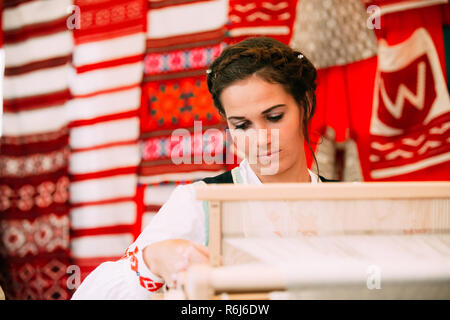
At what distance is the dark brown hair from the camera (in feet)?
2.93

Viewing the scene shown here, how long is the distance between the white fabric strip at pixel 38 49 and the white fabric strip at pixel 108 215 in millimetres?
679

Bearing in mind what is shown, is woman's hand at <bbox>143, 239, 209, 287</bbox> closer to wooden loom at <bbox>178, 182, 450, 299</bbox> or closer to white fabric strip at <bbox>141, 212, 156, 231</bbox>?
wooden loom at <bbox>178, 182, 450, 299</bbox>

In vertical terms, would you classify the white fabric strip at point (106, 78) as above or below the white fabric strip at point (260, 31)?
below

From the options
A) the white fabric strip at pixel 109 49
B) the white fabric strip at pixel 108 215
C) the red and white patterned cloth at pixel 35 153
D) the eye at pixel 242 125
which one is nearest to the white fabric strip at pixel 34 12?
the red and white patterned cloth at pixel 35 153

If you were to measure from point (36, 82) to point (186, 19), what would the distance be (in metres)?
0.74

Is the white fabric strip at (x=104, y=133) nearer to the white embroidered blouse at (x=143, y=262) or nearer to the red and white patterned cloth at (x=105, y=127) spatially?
the red and white patterned cloth at (x=105, y=127)

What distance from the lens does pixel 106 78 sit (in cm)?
174

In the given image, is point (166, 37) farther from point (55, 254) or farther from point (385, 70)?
point (55, 254)

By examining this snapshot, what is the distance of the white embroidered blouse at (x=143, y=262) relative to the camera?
2.32 feet

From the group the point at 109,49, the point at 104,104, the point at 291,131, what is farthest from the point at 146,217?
the point at 291,131

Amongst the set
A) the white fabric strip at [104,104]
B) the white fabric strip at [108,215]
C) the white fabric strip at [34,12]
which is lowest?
the white fabric strip at [108,215]

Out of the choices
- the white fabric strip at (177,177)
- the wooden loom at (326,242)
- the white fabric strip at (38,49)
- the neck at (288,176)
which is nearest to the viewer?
the wooden loom at (326,242)

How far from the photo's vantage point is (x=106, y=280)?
75 cm
